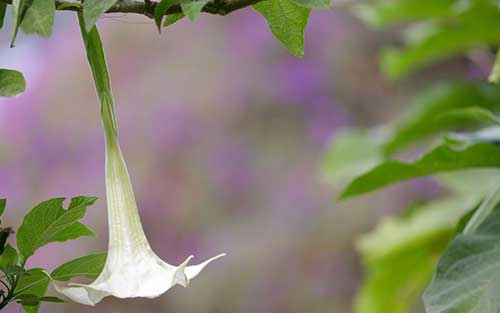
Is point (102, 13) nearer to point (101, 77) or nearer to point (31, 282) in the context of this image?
point (101, 77)

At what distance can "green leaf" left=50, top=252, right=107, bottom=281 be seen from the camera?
56 cm

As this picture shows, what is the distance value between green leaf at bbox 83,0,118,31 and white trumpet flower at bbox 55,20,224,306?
41 mm

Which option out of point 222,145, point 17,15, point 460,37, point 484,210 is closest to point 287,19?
point 17,15

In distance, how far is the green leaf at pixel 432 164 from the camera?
0.82 m

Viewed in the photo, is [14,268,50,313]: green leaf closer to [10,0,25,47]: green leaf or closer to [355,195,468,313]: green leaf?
[10,0,25,47]: green leaf

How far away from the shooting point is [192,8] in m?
0.49

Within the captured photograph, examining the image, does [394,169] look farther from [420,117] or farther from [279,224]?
[279,224]

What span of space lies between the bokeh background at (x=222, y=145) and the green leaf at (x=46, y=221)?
2754 mm

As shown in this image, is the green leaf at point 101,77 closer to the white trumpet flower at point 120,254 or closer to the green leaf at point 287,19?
the white trumpet flower at point 120,254

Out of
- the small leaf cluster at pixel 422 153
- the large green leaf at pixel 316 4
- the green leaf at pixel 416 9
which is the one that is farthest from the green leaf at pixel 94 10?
the green leaf at pixel 416 9

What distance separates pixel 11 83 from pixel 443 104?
1098 millimetres

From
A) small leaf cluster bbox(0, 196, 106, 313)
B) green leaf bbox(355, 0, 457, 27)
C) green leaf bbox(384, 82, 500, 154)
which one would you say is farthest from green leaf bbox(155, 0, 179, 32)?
green leaf bbox(355, 0, 457, 27)

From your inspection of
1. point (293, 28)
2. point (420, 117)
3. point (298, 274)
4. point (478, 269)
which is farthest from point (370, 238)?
point (298, 274)

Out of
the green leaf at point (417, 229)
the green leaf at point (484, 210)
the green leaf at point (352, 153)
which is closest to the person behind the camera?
the green leaf at point (484, 210)
